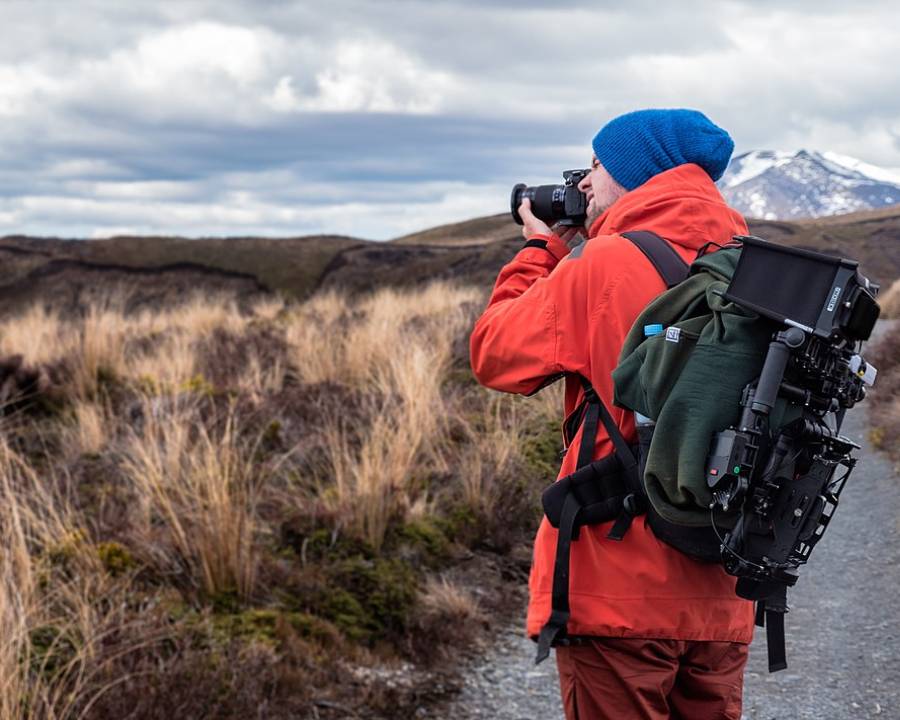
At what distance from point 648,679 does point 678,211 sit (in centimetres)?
105

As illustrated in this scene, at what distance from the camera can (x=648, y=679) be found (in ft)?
7.51

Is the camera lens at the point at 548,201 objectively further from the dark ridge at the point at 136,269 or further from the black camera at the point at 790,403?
the dark ridge at the point at 136,269

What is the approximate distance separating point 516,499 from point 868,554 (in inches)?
86.6

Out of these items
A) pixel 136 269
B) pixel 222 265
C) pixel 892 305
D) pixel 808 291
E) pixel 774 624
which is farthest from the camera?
pixel 222 265

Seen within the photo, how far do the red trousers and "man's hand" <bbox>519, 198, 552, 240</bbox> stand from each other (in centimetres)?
108

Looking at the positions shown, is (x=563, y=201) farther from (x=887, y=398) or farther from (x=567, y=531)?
(x=887, y=398)

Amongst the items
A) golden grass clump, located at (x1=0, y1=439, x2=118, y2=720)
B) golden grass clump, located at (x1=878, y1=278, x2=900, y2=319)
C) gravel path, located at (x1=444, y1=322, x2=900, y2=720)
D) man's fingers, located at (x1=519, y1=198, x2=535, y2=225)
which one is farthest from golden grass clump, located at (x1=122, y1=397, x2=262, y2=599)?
golden grass clump, located at (x1=878, y1=278, x2=900, y2=319)

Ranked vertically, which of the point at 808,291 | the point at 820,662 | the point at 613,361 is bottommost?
the point at 820,662

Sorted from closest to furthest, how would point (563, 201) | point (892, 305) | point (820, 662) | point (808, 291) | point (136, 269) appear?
point (808, 291) → point (563, 201) → point (820, 662) → point (892, 305) → point (136, 269)

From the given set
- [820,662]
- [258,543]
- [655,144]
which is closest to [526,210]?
[655,144]

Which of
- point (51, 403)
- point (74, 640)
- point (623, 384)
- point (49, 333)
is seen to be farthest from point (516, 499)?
point (49, 333)

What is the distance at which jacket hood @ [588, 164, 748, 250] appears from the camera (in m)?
2.36

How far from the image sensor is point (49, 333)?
13.1 metres

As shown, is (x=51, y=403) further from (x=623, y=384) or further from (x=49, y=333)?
(x=623, y=384)
